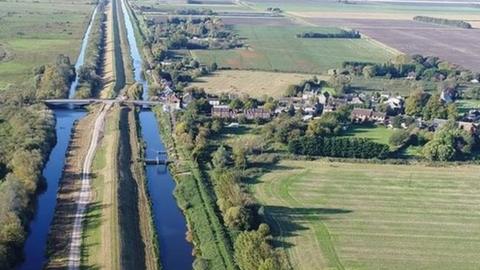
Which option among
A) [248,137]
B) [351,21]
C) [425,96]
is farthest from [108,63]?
[351,21]

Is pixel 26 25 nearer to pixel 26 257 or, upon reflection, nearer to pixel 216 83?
pixel 216 83

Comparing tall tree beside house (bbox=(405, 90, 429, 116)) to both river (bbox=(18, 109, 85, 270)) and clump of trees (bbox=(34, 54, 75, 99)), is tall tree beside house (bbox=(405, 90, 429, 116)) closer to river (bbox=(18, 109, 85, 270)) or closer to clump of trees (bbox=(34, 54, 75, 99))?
river (bbox=(18, 109, 85, 270))

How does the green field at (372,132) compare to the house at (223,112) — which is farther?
the house at (223,112)

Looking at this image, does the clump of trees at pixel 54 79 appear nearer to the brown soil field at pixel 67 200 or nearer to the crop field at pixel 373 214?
the brown soil field at pixel 67 200

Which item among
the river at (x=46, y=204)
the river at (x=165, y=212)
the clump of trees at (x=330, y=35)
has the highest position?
the clump of trees at (x=330, y=35)

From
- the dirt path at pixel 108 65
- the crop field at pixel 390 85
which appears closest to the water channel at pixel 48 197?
the dirt path at pixel 108 65

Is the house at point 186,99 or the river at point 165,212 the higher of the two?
the house at point 186,99

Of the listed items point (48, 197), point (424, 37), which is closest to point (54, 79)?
point (48, 197)

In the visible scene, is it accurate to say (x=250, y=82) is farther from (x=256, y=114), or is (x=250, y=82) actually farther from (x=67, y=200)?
(x=67, y=200)
